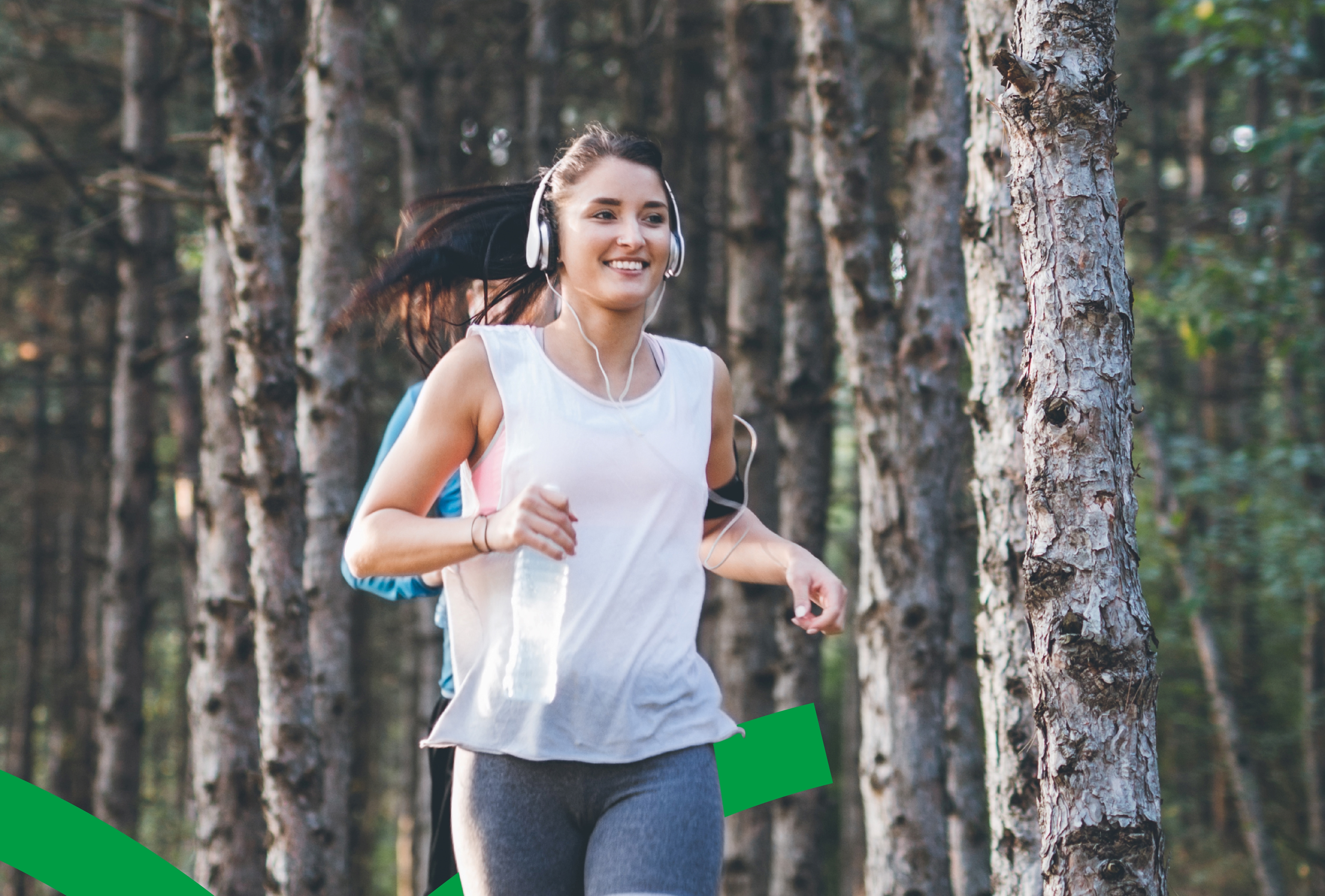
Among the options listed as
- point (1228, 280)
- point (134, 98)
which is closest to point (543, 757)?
point (1228, 280)

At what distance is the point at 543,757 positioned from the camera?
2.22 meters

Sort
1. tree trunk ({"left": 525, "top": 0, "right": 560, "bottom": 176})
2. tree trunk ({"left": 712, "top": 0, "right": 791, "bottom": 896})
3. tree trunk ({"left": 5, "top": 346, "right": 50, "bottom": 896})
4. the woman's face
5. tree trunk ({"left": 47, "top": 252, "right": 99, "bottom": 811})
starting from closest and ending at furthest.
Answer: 1. the woman's face
2. tree trunk ({"left": 712, "top": 0, "right": 791, "bottom": 896})
3. tree trunk ({"left": 525, "top": 0, "right": 560, "bottom": 176})
4. tree trunk ({"left": 47, "top": 252, "right": 99, "bottom": 811})
5. tree trunk ({"left": 5, "top": 346, "right": 50, "bottom": 896})

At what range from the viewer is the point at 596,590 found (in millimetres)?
2275

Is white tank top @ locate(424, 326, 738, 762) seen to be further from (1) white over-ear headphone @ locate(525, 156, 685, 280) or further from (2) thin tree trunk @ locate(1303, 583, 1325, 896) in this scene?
(2) thin tree trunk @ locate(1303, 583, 1325, 896)

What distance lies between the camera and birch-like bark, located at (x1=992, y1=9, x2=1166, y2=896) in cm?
214

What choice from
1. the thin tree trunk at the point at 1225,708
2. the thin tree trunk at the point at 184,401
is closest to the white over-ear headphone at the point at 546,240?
the thin tree trunk at the point at 1225,708

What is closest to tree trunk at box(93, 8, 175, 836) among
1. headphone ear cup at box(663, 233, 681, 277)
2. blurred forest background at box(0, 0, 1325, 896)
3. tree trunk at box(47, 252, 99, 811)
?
blurred forest background at box(0, 0, 1325, 896)

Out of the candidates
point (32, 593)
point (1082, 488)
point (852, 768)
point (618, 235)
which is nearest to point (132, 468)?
point (32, 593)

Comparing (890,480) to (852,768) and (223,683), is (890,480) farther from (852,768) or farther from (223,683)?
(852,768)

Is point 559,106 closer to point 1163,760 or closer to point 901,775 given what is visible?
point 901,775

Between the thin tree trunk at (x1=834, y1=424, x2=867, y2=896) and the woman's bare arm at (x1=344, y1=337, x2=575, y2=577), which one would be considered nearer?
the woman's bare arm at (x1=344, y1=337, x2=575, y2=577)

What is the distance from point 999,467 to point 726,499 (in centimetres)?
130

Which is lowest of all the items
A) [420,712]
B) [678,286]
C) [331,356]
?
[420,712]

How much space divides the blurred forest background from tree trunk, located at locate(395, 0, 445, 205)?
0.08 feet
